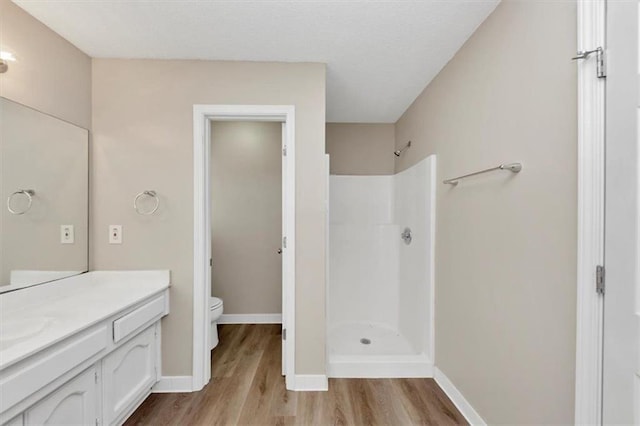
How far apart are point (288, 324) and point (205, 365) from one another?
0.70m

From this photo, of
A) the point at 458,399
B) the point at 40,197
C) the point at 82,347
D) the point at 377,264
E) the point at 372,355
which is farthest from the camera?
the point at 377,264

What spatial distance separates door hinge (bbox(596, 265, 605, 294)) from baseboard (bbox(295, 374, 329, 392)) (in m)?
1.68

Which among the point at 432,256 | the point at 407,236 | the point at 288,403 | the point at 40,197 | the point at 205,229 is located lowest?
the point at 288,403

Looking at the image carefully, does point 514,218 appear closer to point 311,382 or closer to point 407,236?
point 407,236

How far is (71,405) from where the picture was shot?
4.17 ft

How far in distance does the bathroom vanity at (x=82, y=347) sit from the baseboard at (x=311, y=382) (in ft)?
3.31

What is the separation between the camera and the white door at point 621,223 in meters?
0.85

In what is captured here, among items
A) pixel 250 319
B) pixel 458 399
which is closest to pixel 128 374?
pixel 250 319

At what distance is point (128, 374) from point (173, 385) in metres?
0.42

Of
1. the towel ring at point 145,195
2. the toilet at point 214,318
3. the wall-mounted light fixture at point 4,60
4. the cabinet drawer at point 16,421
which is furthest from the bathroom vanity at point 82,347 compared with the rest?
the wall-mounted light fixture at point 4,60

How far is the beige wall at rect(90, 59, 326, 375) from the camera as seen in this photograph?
1.99 metres

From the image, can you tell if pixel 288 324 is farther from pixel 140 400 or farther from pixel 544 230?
pixel 544 230

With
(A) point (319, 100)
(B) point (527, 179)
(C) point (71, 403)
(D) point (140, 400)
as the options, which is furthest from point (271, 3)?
(D) point (140, 400)

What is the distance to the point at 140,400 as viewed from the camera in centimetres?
177
